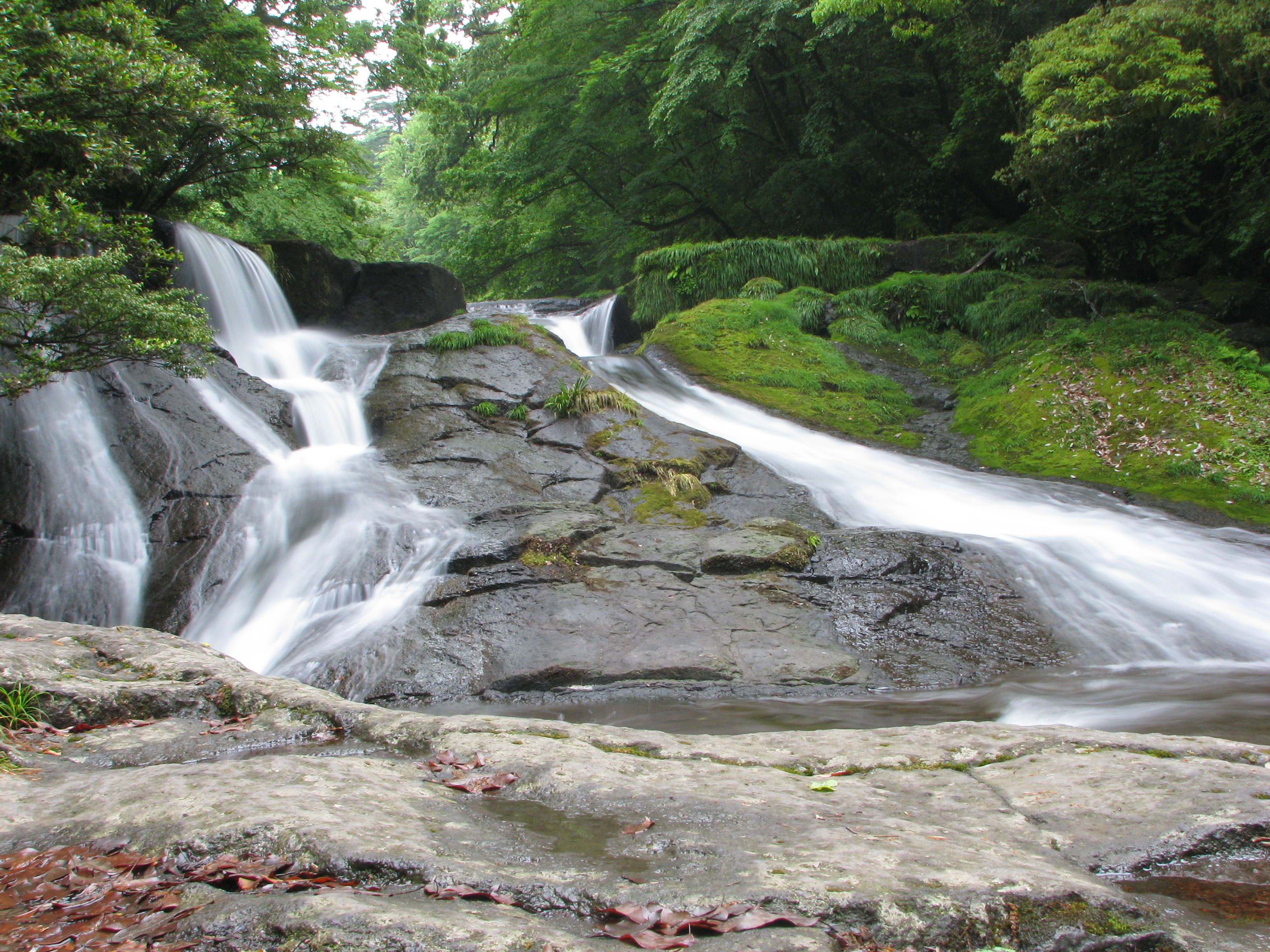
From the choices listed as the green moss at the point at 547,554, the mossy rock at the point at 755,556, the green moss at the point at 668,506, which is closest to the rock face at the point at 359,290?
the green moss at the point at 668,506

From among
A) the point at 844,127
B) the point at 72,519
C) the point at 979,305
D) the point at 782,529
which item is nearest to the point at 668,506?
the point at 782,529

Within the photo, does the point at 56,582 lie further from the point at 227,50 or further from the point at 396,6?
the point at 396,6

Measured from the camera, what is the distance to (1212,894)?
2.19 metres

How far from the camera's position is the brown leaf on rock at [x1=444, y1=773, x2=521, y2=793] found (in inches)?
113

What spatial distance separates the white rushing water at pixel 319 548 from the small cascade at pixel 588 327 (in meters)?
6.75

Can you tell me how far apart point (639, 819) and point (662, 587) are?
4411 mm

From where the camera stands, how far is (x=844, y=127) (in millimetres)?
19688

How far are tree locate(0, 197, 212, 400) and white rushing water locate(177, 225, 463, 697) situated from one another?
171 cm

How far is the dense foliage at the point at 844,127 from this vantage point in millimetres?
11242

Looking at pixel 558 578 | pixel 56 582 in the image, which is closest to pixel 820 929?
pixel 558 578

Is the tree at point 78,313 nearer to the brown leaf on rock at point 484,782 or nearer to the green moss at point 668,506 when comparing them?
the green moss at point 668,506

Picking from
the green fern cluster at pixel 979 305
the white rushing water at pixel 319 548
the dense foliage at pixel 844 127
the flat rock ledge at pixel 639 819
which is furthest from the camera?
the green fern cluster at pixel 979 305

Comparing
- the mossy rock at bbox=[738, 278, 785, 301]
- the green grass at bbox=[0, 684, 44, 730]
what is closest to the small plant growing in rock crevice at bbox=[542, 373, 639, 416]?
the mossy rock at bbox=[738, 278, 785, 301]

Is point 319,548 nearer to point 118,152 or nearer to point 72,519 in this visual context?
point 72,519
